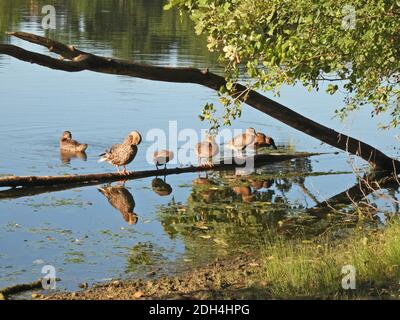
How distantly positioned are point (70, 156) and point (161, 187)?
10.2 feet

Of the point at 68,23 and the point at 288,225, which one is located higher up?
the point at 68,23

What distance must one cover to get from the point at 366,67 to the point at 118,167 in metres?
6.81

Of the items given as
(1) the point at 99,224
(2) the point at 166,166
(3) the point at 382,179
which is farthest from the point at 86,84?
(1) the point at 99,224

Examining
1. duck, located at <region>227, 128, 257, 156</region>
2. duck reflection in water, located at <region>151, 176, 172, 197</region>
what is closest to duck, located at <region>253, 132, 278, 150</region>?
duck, located at <region>227, 128, 257, 156</region>

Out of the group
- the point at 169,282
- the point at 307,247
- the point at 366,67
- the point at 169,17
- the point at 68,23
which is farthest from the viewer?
the point at 169,17

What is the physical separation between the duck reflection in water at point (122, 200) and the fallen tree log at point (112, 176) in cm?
31

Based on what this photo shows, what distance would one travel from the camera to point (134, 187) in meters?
18.3

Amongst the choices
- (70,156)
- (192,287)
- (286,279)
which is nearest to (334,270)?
(286,279)

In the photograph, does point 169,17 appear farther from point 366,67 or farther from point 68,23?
point 366,67

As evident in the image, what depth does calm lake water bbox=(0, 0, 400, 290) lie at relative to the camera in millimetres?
13562

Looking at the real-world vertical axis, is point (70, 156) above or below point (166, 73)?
above

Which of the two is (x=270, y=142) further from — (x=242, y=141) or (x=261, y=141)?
(x=242, y=141)

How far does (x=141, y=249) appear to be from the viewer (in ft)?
45.6

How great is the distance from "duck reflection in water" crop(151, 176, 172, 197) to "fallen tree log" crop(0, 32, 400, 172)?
228 centimetres
